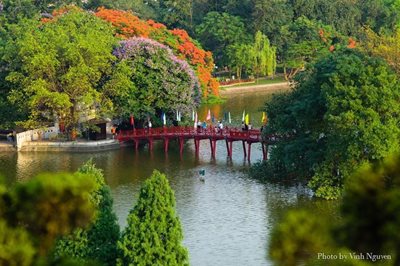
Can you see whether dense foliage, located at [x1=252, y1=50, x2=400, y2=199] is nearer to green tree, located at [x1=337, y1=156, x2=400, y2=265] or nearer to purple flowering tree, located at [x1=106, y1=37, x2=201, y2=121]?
→ purple flowering tree, located at [x1=106, y1=37, x2=201, y2=121]

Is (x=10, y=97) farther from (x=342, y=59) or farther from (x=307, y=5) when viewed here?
(x=307, y=5)

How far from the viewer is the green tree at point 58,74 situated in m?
53.0

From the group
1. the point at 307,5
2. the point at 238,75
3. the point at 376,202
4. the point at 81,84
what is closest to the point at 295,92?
the point at 81,84

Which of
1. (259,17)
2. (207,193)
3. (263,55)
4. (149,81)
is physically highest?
(259,17)

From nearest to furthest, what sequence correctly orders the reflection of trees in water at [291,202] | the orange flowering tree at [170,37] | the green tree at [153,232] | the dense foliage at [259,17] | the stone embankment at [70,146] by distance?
the green tree at [153,232] < the reflection of trees in water at [291,202] < the stone embankment at [70,146] < the orange flowering tree at [170,37] < the dense foliage at [259,17]

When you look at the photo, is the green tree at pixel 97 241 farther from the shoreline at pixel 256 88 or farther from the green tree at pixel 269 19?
the green tree at pixel 269 19

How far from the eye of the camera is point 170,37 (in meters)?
67.9

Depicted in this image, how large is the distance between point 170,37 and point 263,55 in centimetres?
1651

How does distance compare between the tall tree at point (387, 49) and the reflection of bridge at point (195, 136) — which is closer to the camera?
the reflection of bridge at point (195, 136)

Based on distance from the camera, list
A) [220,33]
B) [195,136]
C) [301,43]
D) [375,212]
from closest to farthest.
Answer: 1. [375,212]
2. [195,136]
3. [220,33]
4. [301,43]

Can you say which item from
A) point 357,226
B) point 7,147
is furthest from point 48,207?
point 7,147

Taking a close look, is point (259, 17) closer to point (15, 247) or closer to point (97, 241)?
point (97, 241)

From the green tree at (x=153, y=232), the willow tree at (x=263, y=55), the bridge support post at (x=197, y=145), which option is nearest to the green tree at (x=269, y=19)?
the willow tree at (x=263, y=55)

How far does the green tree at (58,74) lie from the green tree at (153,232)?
27.5 metres
